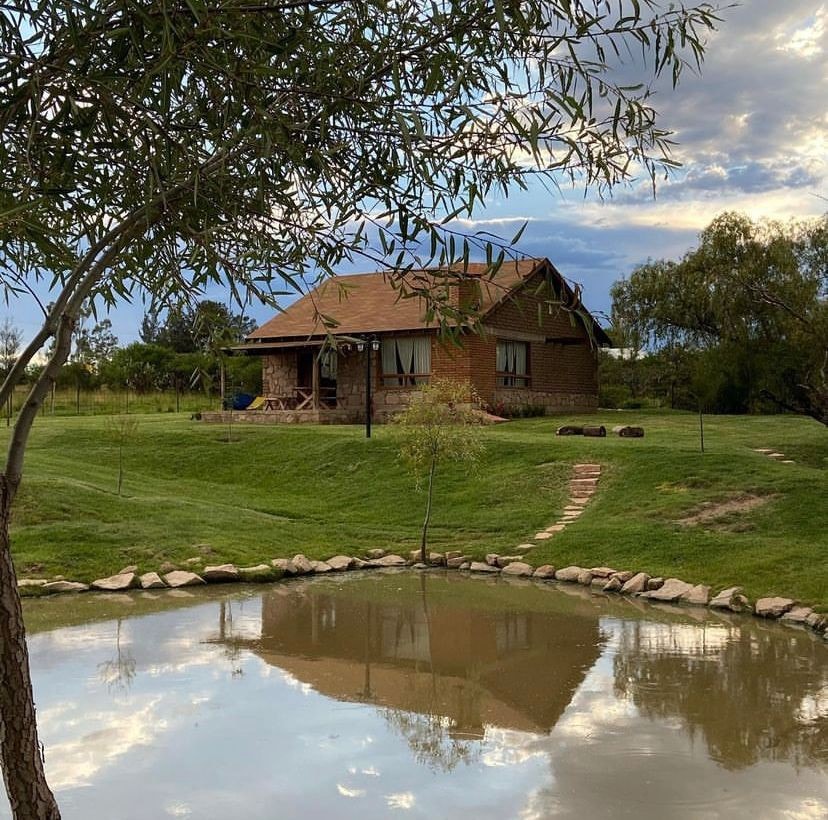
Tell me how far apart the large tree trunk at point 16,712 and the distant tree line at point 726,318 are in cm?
2066

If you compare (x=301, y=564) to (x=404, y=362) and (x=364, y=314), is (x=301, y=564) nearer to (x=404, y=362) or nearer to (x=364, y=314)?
(x=404, y=362)

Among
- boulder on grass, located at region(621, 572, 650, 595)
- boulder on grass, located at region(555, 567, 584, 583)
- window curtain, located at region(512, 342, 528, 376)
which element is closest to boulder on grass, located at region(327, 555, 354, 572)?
boulder on grass, located at region(555, 567, 584, 583)

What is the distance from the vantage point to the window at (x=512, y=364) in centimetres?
2909

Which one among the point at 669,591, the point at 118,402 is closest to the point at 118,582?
the point at 669,591

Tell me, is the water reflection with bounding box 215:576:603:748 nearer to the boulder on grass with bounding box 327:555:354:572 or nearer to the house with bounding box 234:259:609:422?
the boulder on grass with bounding box 327:555:354:572

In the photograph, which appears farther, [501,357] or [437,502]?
[501,357]

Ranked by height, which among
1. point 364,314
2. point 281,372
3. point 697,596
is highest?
point 364,314

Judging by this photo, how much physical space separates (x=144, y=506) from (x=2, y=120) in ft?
46.0

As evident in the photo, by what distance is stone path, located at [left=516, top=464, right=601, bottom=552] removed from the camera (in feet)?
51.9

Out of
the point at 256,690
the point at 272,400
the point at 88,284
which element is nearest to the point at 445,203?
the point at 88,284

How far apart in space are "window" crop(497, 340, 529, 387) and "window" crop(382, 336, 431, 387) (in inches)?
90.5

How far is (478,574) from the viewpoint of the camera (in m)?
14.6

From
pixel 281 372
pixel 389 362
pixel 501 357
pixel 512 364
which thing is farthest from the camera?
pixel 281 372

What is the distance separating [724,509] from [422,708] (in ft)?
29.1
